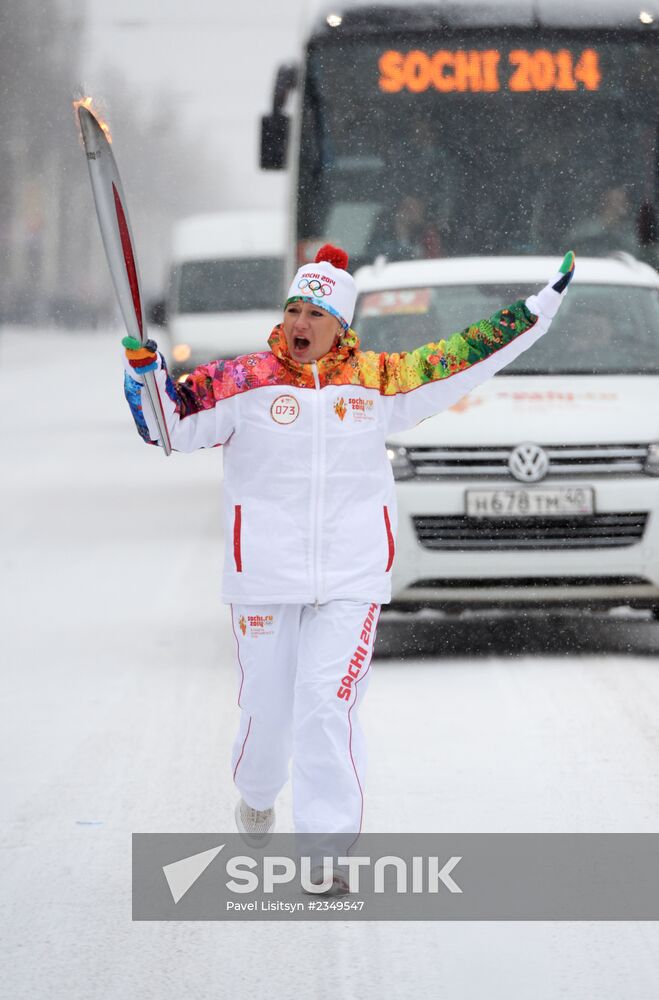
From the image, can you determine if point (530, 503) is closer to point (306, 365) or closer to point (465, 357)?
point (465, 357)

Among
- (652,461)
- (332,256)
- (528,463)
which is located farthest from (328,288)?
(652,461)

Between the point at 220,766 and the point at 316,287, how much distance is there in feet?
6.38

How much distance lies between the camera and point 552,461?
8531 millimetres

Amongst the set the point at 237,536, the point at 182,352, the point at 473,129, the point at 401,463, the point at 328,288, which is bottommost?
the point at 182,352

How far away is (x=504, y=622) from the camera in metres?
9.84

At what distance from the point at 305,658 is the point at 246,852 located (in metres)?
0.61

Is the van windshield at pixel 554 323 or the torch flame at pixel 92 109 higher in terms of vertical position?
the torch flame at pixel 92 109

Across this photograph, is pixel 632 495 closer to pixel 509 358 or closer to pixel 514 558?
pixel 514 558

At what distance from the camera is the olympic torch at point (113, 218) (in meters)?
4.54

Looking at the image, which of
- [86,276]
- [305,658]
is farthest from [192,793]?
[86,276]

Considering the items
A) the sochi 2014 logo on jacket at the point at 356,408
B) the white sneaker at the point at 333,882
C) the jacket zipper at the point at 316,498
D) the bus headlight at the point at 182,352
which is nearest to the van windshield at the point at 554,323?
the sochi 2014 logo on jacket at the point at 356,408

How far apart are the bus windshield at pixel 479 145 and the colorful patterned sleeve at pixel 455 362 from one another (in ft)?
28.0

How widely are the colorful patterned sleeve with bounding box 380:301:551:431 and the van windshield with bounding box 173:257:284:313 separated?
17.8m

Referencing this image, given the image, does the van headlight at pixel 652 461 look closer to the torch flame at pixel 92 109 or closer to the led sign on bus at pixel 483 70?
the torch flame at pixel 92 109
